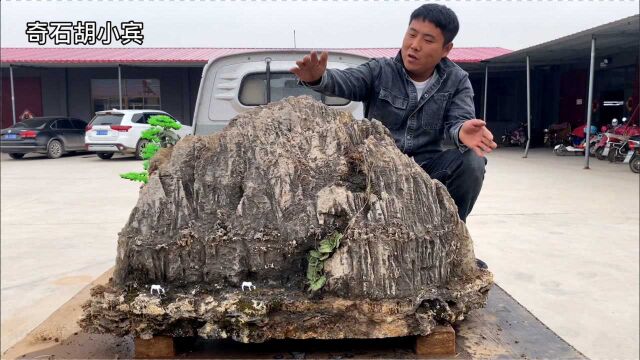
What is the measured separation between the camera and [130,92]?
1877 centimetres

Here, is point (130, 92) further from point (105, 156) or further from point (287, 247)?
point (287, 247)

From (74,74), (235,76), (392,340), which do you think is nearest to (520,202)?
(235,76)

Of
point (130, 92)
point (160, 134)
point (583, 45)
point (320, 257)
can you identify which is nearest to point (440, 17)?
point (320, 257)

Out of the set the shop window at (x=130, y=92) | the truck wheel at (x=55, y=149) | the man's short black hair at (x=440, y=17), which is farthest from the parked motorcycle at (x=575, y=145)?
the truck wheel at (x=55, y=149)

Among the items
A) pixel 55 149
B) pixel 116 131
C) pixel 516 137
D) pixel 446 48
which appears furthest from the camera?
pixel 516 137

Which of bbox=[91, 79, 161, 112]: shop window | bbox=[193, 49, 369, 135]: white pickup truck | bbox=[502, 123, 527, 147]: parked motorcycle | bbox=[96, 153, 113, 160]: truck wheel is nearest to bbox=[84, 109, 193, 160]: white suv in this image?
bbox=[96, 153, 113, 160]: truck wheel

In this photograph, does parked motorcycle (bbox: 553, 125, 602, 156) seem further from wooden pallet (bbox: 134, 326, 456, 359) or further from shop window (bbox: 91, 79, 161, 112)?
wooden pallet (bbox: 134, 326, 456, 359)

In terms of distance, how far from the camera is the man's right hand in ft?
6.23

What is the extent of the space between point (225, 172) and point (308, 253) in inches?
15.1

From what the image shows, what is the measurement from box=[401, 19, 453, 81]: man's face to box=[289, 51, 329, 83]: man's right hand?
398mm

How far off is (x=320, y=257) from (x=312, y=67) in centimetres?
77

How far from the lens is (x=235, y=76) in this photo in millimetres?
3502

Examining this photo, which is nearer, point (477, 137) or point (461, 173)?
point (477, 137)

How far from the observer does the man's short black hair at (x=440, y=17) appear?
6.68 ft
